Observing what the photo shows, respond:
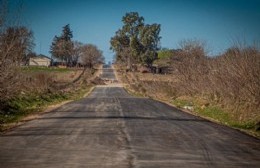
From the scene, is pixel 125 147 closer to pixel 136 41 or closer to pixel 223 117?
pixel 223 117

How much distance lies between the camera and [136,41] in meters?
120

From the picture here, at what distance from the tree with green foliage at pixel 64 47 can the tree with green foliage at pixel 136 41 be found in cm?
3028

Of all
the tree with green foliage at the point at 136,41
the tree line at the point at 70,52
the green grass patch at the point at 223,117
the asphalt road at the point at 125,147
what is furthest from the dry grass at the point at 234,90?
the tree line at the point at 70,52

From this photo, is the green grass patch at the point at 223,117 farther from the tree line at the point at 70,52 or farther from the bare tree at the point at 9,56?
the tree line at the point at 70,52

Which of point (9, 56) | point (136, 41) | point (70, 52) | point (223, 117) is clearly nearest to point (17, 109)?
point (9, 56)

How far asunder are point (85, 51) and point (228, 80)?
128521 millimetres

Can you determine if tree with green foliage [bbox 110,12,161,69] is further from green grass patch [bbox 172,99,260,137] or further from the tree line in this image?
green grass patch [bbox 172,99,260,137]

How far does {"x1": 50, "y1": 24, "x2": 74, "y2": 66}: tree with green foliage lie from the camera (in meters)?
155

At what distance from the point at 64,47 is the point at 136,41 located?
141ft

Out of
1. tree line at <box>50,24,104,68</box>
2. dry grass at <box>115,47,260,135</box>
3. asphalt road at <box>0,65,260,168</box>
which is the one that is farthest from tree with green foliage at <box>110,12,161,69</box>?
asphalt road at <box>0,65,260,168</box>

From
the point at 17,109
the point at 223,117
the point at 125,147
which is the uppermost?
the point at 125,147

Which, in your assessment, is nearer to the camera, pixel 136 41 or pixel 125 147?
pixel 125 147

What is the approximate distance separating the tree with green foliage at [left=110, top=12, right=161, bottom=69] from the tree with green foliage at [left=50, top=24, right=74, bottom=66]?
30279 millimetres

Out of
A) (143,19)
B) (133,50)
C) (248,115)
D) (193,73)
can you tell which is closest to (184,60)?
(193,73)
